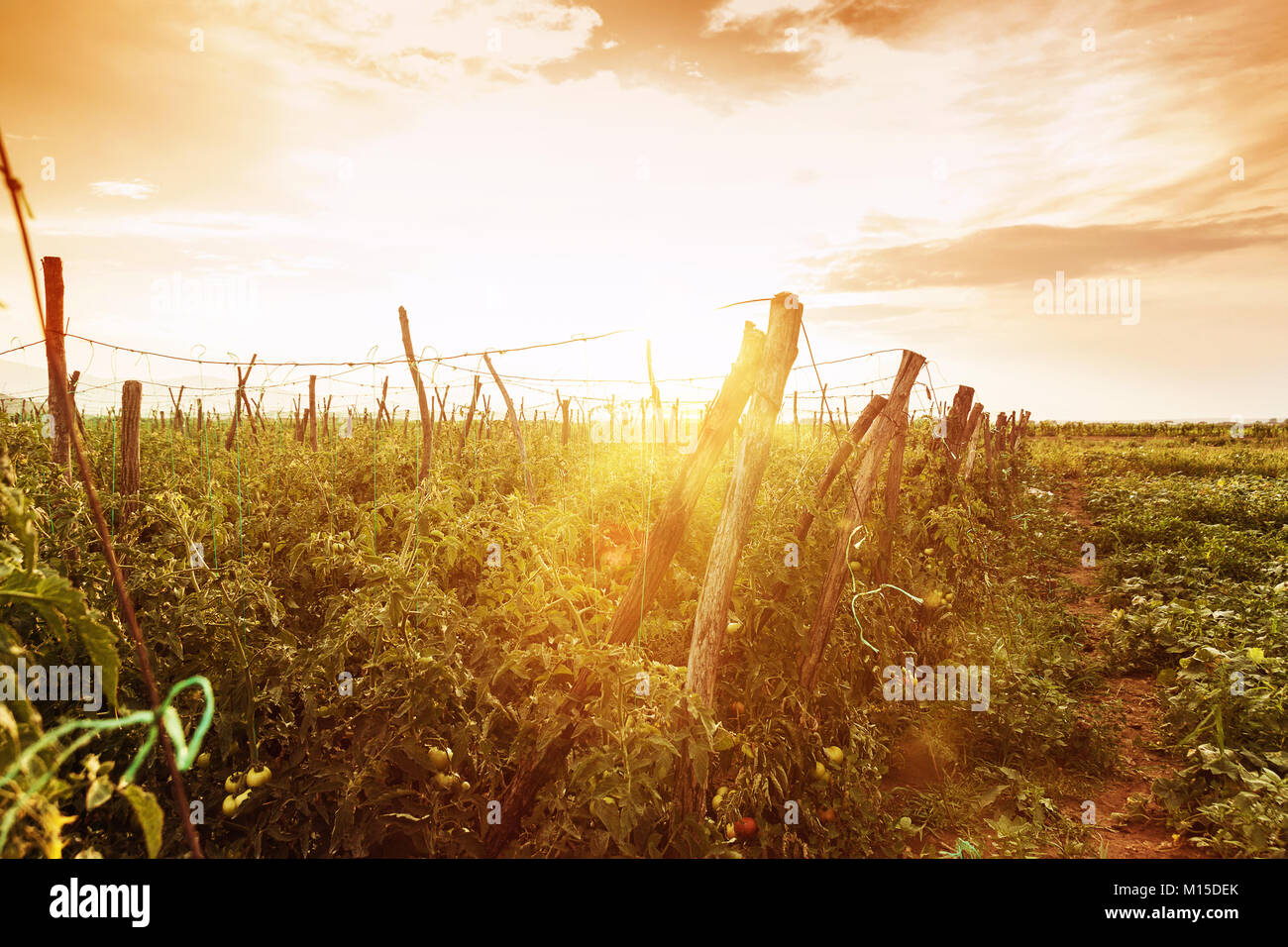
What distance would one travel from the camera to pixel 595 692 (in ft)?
8.98

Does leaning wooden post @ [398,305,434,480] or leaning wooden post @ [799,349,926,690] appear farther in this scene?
leaning wooden post @ [398,305,434,480]

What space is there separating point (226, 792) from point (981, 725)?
4.83m

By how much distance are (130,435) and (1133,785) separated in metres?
7.72

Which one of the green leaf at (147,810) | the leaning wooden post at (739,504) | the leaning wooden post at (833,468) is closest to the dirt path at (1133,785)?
the leaning wooden post at (833,468)

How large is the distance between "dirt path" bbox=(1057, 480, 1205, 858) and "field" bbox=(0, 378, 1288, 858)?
0.08ft

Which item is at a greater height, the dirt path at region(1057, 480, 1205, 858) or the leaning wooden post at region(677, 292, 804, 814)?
the leaning wooden post at region(677, 292, 804, 814)

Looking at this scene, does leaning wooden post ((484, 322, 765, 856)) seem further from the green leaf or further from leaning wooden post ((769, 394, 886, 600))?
the green leaf

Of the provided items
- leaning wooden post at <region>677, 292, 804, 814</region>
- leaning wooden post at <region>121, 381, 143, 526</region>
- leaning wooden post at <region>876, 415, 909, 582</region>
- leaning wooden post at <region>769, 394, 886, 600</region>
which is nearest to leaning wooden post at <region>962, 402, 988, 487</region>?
leaning wooden post at <region>876, 415, 909, 582</region>

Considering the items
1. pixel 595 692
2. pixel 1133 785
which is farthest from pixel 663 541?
pixel 1133 785

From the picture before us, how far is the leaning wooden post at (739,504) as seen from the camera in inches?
106

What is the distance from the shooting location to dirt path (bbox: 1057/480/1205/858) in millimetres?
3734

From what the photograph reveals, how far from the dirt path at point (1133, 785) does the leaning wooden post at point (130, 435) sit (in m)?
6.87

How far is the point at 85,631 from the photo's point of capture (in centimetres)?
102
